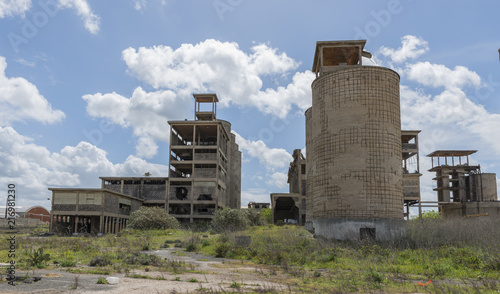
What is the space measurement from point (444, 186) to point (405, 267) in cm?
5354

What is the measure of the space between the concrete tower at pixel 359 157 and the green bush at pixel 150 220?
24478mm

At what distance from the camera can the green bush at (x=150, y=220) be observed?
143 ft

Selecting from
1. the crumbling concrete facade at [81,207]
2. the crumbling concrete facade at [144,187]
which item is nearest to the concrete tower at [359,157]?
the crumbling concrete facade at [81,207]

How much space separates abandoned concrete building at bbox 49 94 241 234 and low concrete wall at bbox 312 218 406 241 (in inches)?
1212

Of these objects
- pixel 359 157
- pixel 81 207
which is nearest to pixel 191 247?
pixel 359 157

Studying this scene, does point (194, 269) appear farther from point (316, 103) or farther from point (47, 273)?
point (316, 103)

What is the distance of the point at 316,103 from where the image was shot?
2647cm

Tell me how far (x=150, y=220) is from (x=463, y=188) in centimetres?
4855

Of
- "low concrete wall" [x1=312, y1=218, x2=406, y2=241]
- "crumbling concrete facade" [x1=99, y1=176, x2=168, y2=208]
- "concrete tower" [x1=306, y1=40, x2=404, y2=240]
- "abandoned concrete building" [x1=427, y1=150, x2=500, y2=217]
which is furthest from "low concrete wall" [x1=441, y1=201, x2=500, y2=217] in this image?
"crumbling concrete facade" [x1=99, y1=176, x2=168, y2=208]

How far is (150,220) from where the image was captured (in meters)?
43.8

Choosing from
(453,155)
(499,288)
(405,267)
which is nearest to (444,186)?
(453,155)

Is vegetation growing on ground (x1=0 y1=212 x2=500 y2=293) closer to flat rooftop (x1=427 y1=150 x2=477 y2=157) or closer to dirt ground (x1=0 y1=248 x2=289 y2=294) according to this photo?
dirt ground (x1=0 y1=248 x2=289 y2=294)

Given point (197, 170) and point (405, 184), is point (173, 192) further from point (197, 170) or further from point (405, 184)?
point (405, 184)

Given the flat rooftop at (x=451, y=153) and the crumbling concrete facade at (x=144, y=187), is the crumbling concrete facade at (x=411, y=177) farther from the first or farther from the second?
the crumbling concrete facade at (x=144, y=187)
